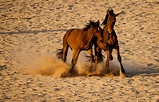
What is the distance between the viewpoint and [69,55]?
1552 cm

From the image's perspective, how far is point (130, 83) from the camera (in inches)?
423

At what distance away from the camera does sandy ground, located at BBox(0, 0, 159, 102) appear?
9.99 metres

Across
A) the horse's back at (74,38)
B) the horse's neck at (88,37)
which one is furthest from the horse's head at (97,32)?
the horse's back at (74,38)

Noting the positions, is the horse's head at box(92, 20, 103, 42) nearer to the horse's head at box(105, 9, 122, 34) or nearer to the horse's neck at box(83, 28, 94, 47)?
A: the horse's neck at box(83, 28, 94, 47)

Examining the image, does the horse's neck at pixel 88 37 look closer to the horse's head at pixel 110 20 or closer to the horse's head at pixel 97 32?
the horse's head at pixel 97 32

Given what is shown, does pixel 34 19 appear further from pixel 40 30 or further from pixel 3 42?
pixel 3 42

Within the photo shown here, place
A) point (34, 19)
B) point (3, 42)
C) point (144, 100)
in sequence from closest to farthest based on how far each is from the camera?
point (144, 100), point (3, 42), point (34, 19)

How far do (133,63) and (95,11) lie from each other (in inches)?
321

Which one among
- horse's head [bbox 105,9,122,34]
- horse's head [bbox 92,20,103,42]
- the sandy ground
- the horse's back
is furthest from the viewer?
the horse's back

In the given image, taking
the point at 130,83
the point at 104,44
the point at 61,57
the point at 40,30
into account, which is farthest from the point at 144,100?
the point at 40,30

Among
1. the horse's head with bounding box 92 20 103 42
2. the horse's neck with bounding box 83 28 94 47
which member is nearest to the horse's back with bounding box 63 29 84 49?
the horse's neck with bounding box 83 28 94 47

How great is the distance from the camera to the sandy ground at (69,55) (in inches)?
393

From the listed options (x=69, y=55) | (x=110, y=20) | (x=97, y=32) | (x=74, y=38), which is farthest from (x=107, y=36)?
(x=69, y=55)

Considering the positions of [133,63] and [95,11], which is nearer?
[133,63]
